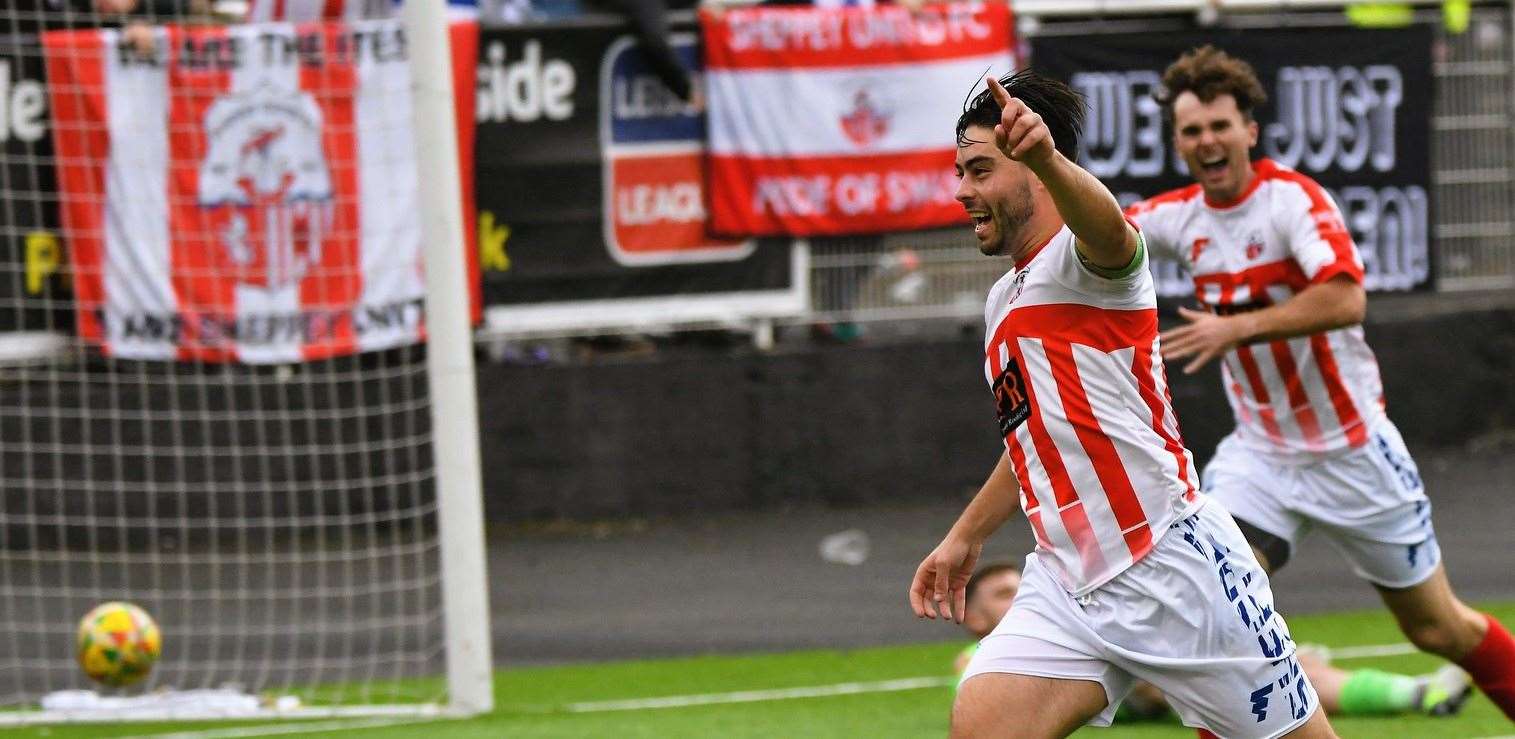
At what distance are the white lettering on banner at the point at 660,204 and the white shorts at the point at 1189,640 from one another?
777 centimetres

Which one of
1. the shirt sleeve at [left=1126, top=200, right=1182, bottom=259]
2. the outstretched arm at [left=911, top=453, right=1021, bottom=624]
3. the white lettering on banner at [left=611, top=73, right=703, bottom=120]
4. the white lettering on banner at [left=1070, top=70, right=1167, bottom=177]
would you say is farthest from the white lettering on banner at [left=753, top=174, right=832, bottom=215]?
the outstretched arm at [left=911, top=453, right=1021, bottom=624]

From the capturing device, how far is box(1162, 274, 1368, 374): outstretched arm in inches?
221

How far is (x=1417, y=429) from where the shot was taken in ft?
43.8

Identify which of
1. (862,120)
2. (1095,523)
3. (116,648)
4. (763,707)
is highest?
(862,120)

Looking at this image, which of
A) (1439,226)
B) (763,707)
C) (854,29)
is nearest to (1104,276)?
(763,707)

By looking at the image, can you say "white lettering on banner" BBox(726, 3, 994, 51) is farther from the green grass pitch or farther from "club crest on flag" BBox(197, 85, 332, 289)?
the green grass pitch

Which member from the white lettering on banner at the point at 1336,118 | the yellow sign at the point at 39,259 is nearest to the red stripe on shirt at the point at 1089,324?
the yellow sign at the point at 39,259

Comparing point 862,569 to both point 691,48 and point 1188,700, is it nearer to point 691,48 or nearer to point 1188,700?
point 691,48

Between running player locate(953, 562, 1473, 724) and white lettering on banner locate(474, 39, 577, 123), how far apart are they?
5.55 m

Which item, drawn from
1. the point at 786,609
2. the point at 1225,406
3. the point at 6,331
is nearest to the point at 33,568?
the point at 6,331

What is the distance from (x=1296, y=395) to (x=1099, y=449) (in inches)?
92.9

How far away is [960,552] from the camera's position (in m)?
4.68

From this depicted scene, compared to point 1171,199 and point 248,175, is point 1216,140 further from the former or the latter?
point 248,175

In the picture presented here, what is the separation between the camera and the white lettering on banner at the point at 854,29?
12055 millimetres
